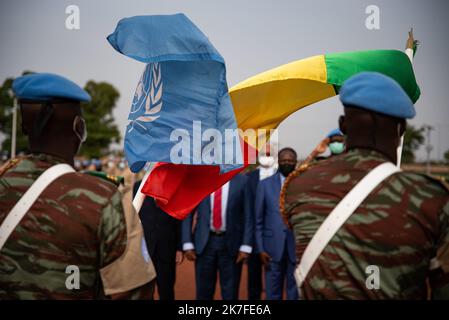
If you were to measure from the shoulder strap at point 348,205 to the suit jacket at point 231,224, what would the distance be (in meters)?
4.30

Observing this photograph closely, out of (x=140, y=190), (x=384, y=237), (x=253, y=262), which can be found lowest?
(x=253, y=262)

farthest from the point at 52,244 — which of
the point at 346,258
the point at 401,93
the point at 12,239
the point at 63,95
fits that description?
the point at 401,93

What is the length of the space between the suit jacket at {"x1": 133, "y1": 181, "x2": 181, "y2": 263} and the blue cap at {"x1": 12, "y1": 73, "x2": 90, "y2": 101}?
4.34 metres

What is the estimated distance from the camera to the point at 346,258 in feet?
7.63

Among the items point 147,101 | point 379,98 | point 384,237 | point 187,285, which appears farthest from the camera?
point 187,285

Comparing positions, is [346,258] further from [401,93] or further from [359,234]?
[401,93]

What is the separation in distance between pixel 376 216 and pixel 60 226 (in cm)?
145

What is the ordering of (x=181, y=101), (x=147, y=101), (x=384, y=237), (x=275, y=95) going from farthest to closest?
(x=275, y=95), (x=147, y=101), (x=181, y=101), (x=384, y=237)

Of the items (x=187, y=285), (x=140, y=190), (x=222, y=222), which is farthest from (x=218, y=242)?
(x=140, y=190)

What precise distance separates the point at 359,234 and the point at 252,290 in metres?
5.33

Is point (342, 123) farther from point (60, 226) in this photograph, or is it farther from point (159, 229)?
point (159, 229)

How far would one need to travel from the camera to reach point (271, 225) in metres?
6.94

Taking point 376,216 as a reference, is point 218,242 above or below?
below

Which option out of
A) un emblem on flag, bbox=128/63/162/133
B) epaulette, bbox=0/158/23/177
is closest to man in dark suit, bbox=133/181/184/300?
un emblem on flag, bbox=128/63/162/133
